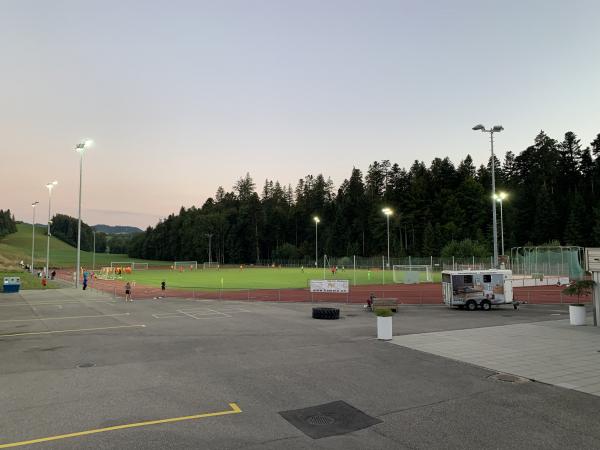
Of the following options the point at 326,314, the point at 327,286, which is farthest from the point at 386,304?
the point at 327,286

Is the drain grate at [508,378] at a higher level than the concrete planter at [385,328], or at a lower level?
lower

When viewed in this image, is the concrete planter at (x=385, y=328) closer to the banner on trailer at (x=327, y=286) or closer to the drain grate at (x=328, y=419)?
the drain grate at (x=328, y=419)

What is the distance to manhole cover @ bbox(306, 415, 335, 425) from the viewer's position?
8.35 metres

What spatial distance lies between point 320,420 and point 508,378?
644 cm

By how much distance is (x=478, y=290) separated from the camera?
28.5m

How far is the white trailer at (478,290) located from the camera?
93.5ft

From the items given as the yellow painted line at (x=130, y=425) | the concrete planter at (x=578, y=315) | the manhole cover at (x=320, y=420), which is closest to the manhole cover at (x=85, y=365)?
the yellow painted line at (x=130, y=425)

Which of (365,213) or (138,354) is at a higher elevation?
(365,213)

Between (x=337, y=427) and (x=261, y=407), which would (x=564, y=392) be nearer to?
(x=337, y=427)

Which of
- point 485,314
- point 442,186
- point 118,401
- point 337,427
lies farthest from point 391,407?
point 442,186

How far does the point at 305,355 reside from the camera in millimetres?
14500

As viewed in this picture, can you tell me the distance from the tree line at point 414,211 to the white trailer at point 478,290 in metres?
60.6

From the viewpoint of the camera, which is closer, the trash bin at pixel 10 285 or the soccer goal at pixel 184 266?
the trash bin at pixel 10 285

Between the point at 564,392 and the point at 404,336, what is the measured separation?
26.7 ft
